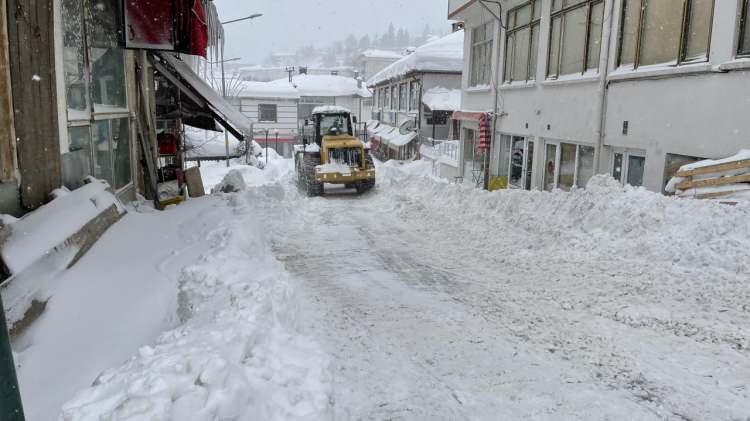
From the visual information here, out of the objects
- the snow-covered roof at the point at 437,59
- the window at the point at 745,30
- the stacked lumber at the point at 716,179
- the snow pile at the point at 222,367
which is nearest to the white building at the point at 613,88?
the window at the point at 745,30

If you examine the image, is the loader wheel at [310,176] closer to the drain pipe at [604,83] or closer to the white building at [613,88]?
the white building at [613,88]

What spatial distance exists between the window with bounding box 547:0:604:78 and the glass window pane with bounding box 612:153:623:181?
2.19 m

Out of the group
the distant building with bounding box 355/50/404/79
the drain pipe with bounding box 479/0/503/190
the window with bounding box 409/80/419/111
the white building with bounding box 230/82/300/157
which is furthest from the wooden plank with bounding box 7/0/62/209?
the distant building with bounding box 355/50/404/79

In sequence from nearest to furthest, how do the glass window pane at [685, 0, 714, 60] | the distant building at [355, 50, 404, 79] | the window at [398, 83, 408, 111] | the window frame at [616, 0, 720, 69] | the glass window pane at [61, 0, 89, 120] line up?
the glass window pane at [61, 0, 89, 120] → the window frame at [616, 0, 720, 69] → the glass window pane at [685, 0, 714, 60] → the window at [398, 83, 408, 111] → the distant building at [355, 50, 404, 79]

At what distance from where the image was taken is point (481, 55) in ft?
64.3

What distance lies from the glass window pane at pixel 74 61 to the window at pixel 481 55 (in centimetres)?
1411

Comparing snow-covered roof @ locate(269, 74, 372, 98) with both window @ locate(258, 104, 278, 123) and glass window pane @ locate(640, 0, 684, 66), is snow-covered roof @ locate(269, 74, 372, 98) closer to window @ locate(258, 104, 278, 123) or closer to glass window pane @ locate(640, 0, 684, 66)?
window @ locate(258, 104, 278, 123)

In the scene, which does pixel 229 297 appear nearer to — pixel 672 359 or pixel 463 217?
pixel 672 359

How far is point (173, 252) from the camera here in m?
6.50

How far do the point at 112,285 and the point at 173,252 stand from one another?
56.9 inches

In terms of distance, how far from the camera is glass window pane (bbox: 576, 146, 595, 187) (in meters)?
12.1

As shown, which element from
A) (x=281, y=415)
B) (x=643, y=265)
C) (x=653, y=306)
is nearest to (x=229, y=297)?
(x=281, y=415)

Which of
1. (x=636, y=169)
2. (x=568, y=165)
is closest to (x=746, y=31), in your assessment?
(x=636, y=169)

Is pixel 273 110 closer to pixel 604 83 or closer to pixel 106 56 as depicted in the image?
Result: pixel 604 83
